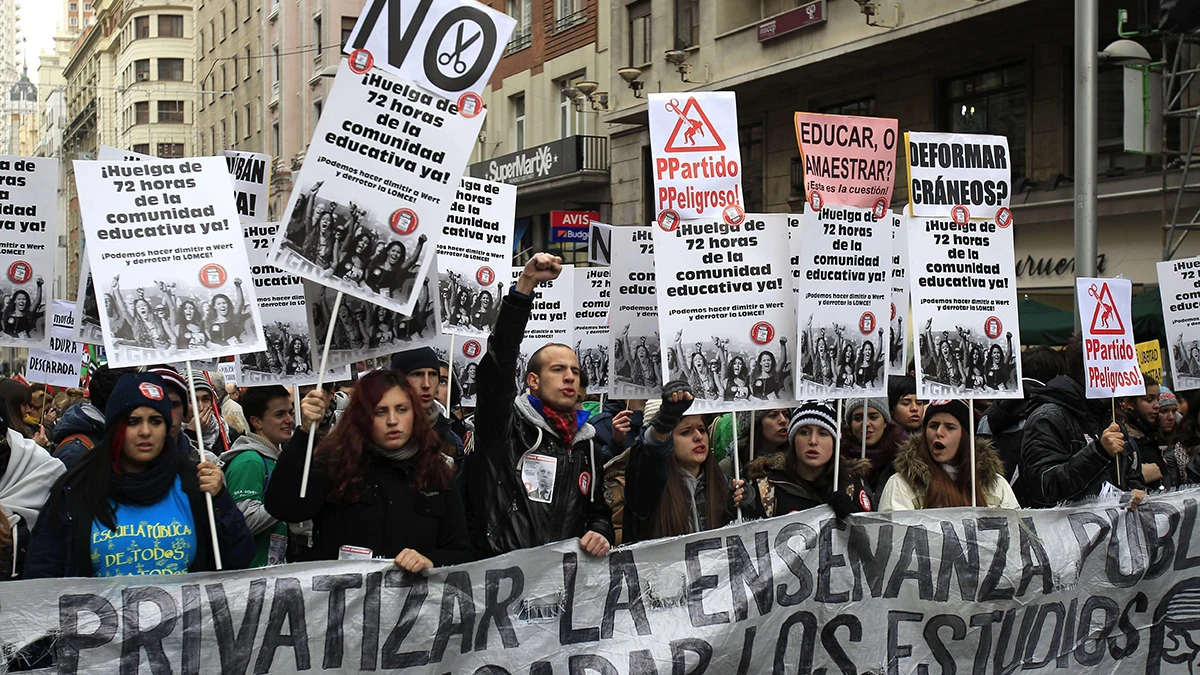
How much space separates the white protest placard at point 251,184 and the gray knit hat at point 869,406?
3250 millimetres

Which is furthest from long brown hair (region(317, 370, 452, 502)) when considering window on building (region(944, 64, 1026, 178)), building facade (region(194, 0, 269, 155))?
building facade (region(194, 0, 269, 155))

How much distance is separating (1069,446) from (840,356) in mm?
1357

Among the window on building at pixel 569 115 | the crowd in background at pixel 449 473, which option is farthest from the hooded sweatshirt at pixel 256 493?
the window on building at pixel 569 115

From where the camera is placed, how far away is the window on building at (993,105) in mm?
18094

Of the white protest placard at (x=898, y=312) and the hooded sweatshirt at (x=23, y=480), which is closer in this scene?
the hooded sweatshirt at (x=23, y=480)

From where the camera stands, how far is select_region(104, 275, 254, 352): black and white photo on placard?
4.88 meters

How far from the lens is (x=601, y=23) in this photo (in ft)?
90.9

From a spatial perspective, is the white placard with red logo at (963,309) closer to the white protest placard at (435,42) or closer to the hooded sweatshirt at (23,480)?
the white protest placard at (435,42)

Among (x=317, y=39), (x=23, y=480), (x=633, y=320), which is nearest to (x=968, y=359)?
(x=633, y=320)

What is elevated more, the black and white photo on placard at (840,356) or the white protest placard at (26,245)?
the white protest placard at (26,245)

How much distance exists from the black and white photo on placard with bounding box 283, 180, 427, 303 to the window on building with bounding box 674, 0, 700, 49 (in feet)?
63.8

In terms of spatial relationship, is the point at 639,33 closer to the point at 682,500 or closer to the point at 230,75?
the point at 682,500

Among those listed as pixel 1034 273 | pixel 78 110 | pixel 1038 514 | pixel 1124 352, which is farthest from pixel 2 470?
pixel 78 110

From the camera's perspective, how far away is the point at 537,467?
5.21 m
